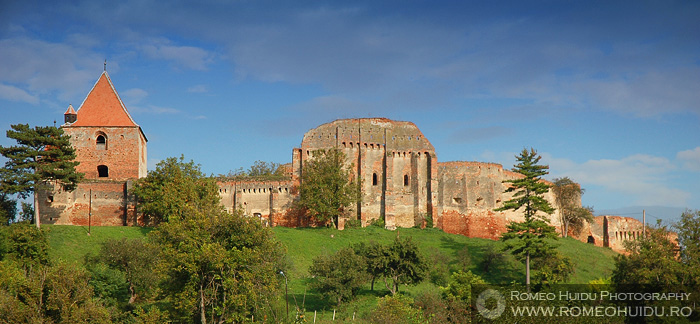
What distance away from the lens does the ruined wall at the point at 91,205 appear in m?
50.2

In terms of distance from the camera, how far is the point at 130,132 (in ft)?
179

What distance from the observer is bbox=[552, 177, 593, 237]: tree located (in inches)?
2500

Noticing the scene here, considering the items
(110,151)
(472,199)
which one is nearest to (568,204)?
(472,199)

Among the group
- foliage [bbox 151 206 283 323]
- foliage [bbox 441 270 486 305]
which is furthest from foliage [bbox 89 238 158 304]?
foliage [bbox 441 270 486 305]

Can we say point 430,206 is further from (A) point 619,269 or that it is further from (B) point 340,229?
(A) point 619,269

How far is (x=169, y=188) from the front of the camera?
4762cm

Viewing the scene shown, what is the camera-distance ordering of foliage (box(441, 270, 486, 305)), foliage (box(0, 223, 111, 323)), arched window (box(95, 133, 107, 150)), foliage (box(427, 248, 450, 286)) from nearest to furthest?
foliage (box(0, 223, 111, 323)), foliage (box(441, 270, 486, 305)), foliage (box(427, 248, 450, 286)), arched window (box(95, 133, 107, 150))

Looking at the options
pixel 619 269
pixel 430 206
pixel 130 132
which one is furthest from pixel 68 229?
pixel 619 269

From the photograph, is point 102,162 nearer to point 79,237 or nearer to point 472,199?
point 79,237

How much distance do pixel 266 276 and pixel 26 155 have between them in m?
21.3

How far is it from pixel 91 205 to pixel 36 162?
23.3 feet

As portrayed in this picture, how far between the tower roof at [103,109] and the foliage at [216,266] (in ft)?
75.2

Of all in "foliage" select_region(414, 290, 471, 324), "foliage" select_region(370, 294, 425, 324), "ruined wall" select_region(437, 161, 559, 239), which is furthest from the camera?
"ruined wall" select_region(437, 161, 559, 239)

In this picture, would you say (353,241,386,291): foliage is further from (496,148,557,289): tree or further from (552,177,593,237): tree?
(552,177,593,237): tree
